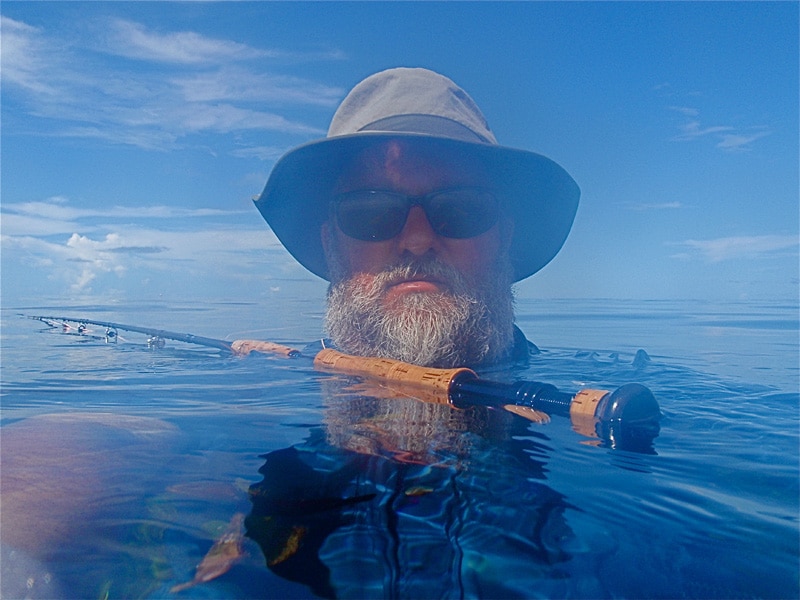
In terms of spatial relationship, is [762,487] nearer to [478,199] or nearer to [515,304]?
[478,199]

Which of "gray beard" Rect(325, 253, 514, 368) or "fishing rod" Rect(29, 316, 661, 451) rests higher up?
"gray beard" Rect(325, 253, 514, 368)

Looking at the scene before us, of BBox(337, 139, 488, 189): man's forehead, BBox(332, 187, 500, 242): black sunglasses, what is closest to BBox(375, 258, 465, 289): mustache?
BBox(332, 187, 500, 242): black sunglasses

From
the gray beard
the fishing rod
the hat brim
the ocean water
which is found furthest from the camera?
the hat brim

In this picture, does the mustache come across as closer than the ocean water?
No

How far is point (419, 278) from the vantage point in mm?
3510

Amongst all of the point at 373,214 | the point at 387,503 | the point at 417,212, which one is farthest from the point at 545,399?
the point at 373,214

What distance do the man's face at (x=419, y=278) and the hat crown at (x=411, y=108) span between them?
0.18 meters

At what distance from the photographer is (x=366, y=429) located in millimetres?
2215

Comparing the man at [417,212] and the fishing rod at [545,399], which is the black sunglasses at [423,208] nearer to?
the man at [417,212]

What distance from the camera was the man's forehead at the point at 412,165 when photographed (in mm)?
3553

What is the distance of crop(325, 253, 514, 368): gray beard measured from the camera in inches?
137

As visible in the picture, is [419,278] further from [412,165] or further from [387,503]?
[387,503]

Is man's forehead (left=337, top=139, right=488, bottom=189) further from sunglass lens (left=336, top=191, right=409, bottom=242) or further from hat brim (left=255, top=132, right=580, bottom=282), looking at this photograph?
sunglass lens (left=336, top=191, right=409, bottom=242)

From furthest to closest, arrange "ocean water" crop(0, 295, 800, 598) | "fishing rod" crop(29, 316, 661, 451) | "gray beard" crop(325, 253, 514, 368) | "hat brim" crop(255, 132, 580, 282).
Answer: "hat brim" crop(255, 132, 580, 282)
"gray beard" crop(325, 253, 514, 368)
"fishing rod" crop(29, 316, 661, 451)
"ocean water" crop(0, 295, 800, 598)
